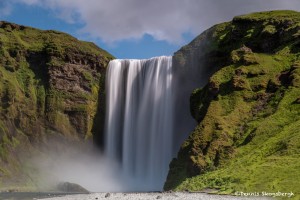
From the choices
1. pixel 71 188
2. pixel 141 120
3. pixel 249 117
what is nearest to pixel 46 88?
pixel 141 120

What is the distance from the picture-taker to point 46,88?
410 feet

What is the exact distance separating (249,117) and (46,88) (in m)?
72.2

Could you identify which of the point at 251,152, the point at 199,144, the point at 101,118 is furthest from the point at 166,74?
the point at 251,152

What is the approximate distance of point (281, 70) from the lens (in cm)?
7731

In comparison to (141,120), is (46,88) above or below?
above

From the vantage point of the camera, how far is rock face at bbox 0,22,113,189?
11356 cm

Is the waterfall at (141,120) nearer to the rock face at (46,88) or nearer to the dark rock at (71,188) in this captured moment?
the rock face at (46,88)

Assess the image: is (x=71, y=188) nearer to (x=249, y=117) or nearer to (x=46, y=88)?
(x=249, y=117)

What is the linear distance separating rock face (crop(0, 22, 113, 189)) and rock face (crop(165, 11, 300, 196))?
41.1 m

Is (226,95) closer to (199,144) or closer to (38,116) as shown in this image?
(199,144)

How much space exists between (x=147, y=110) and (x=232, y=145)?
44903mm

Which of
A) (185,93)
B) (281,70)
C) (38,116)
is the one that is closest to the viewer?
(281,70)

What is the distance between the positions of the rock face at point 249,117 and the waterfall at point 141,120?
14.4 m

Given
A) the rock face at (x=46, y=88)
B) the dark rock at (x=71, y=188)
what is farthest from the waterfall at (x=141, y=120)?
the dark rock at (x=71, y=188)
